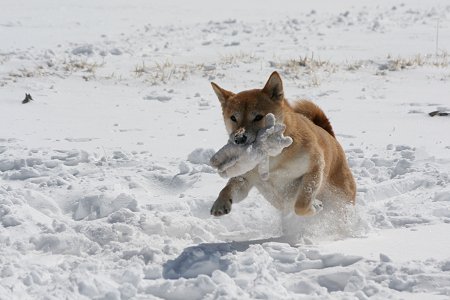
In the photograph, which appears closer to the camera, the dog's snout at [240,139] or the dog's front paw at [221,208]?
the dog's snout at [240,139]

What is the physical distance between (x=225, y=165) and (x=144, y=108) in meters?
5.09

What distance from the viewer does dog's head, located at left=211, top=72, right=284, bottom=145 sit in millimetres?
5400

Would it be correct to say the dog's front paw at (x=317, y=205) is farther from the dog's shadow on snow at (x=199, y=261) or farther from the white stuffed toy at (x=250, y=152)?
the dog's shadow on snow at (x=199, y=261)

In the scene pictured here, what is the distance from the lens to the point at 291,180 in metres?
5.57

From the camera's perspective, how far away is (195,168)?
286 inches

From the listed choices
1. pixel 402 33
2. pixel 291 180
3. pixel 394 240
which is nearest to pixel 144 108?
pixel 291 180

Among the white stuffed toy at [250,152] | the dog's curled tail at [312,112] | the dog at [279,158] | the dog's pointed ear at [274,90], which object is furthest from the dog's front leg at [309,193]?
the dog's curled tail at [312,112]

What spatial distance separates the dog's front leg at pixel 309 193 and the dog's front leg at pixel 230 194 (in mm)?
417

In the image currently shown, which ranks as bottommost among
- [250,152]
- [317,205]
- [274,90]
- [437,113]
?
[437,113]

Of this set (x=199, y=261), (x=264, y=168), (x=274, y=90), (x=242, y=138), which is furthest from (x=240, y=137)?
(x=199, y=261)

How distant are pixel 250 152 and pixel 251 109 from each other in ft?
1.69

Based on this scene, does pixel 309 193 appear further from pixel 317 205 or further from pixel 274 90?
pixel 274 90

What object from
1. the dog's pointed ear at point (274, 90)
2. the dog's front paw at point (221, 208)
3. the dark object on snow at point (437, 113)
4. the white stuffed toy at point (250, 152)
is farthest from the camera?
the dark object on snow at point (437, 113)

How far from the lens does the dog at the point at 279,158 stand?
17.7 feet
